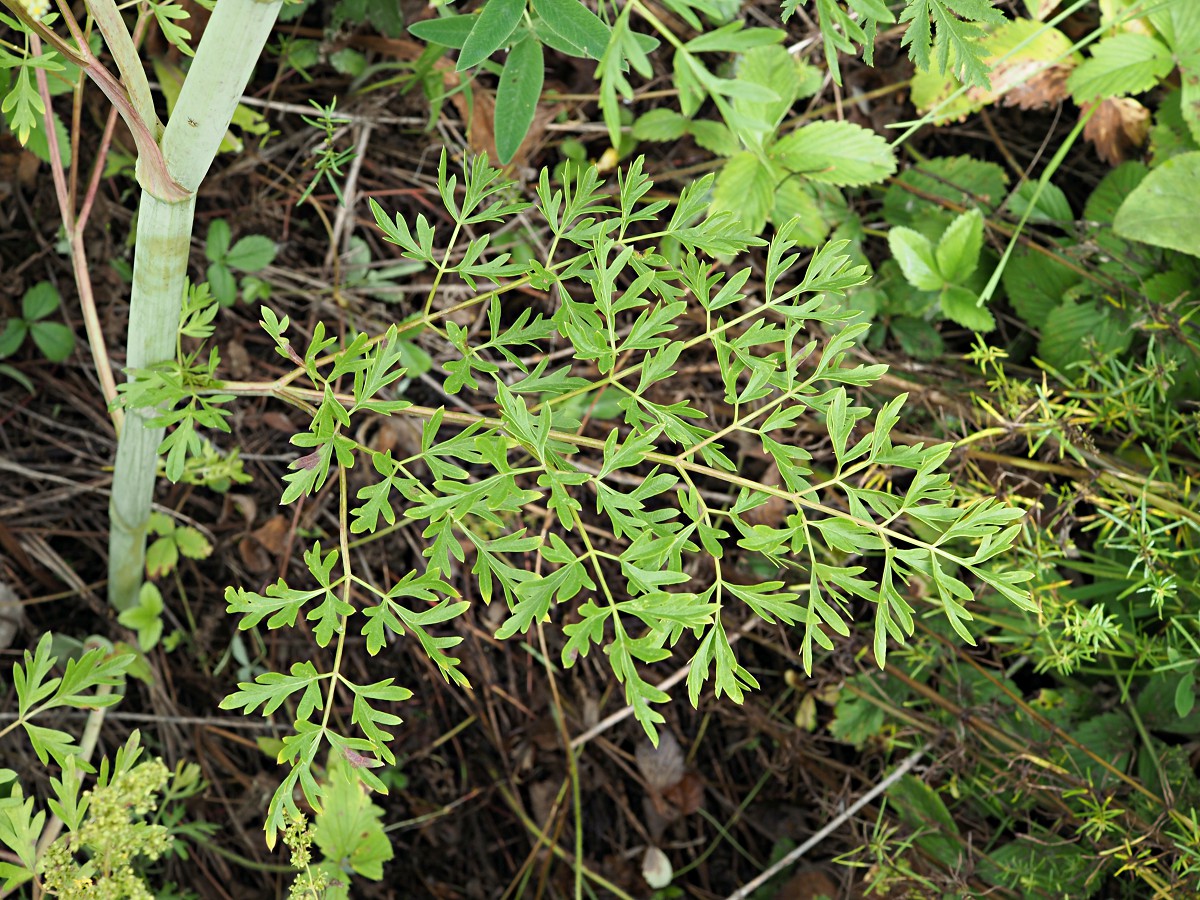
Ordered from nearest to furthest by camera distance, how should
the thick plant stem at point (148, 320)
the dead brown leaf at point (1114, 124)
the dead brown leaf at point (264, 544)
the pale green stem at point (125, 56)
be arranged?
the pale green stem at point (125, 56) < the thick plant stem at point (148, 320) < the dead brown leaf at point (264, 544) < the dead brown leaf at point (1114, 124)

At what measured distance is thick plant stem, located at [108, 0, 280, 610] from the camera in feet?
3.68

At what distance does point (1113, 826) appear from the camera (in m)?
1.90

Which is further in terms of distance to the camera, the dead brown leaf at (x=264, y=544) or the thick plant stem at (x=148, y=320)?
the dead brown leaf at (x=264, y=544)

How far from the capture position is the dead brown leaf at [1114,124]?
8.20 ft

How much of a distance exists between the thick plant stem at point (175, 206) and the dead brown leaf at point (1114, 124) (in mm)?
2261

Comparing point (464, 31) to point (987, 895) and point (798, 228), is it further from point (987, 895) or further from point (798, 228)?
point (987, 895)

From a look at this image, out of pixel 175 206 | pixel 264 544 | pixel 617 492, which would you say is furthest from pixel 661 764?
pixel 175 206

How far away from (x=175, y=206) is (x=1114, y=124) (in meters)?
2.40

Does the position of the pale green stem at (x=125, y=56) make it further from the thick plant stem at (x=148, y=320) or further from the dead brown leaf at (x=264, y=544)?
the dead brown leaf at (x=264, y=544)

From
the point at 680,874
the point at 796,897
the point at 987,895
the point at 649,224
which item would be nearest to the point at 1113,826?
the point at 987,895

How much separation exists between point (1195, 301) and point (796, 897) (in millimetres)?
1829

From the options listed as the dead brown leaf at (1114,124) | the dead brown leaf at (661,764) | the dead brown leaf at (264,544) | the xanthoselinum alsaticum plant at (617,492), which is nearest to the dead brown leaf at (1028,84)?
the dead brown leaf at (1114,124)

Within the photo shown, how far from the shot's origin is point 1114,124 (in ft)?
8.21

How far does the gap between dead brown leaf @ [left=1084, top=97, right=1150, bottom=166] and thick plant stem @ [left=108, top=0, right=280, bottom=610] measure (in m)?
2.26
